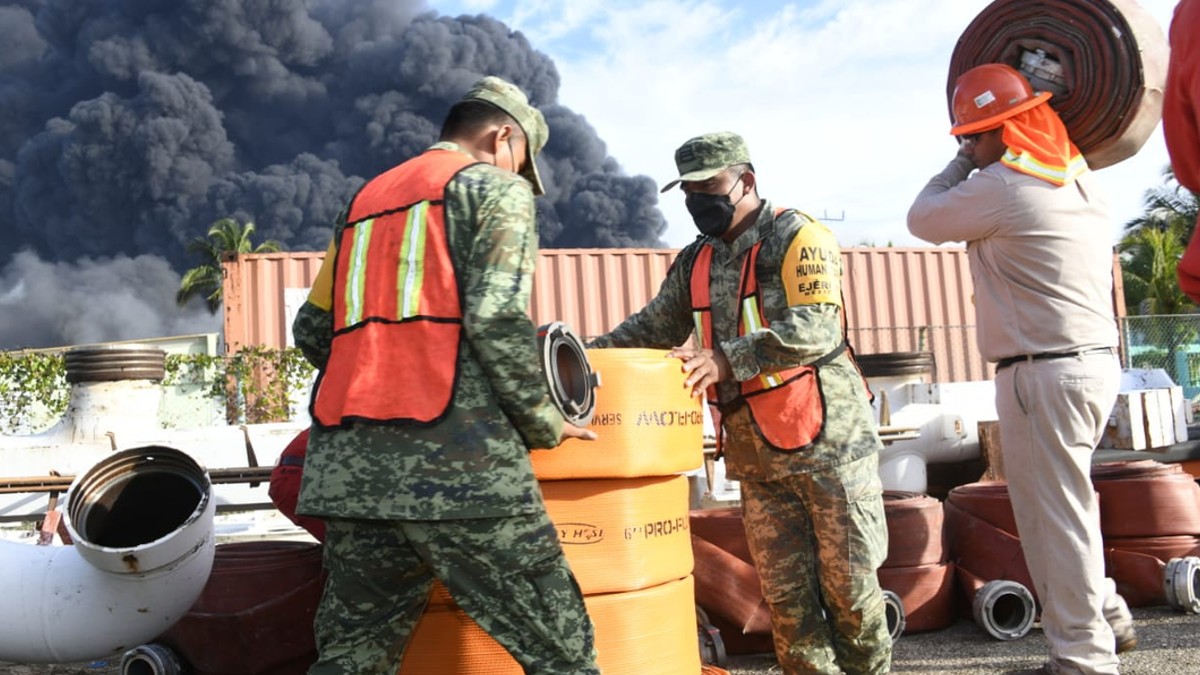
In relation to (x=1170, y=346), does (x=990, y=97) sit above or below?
above

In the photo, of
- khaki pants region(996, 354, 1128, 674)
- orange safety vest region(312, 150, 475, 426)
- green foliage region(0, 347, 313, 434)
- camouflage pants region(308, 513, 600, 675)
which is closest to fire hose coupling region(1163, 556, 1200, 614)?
khaki pants region(996, 354, 1128, 674)

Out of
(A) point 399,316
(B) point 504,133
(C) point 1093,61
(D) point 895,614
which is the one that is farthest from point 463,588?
(C) point 1093,61

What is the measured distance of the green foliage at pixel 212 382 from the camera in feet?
30.5

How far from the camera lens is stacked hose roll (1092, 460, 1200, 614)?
456cm

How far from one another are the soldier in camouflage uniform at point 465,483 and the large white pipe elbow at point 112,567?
1.02 metres

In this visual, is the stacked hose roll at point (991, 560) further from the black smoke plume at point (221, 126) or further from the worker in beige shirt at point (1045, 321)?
the black smoke plume at point (221, 126)

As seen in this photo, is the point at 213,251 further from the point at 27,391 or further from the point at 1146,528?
the point at 1146,528

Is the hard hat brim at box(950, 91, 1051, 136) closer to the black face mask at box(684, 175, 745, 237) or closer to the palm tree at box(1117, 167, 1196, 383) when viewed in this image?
the black face mask at box(684, 175, 745, 237)

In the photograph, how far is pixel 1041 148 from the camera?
342 cm

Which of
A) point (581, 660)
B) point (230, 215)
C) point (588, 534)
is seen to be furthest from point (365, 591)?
point (230, 215)

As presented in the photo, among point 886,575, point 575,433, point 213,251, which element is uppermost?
point 213,251

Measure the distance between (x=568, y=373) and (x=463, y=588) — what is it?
2.22ft

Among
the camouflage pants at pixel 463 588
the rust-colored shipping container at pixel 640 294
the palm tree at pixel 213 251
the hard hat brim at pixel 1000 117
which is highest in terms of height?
the palm tree at pixel 213 251

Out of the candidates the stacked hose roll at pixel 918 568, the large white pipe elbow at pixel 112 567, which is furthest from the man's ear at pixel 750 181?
the large white pipe elbow at pixel 112 567
